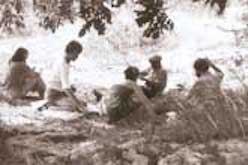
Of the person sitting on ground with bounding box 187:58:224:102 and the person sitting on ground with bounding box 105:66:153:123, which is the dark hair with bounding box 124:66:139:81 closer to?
the person sitting on ground with bounding box 105:66:153:123

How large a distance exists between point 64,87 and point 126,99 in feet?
2.92

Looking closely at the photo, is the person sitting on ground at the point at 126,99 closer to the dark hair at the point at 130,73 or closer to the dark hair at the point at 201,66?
the dark hair at the point at 130,73

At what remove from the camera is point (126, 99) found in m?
6.18

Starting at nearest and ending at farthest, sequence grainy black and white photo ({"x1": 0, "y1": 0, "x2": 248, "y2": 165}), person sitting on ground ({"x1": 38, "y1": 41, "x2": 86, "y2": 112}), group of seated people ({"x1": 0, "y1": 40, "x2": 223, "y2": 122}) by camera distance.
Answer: grainy black and white photo ({"x1": 0, "y1": 0, "x2": 248, "y2": 165}) < group of seated people ({"x1": 0, "y1": 40, "x2": 223, "y2": 122}) < person sitting on ground ({"x1": 38, "y1": 41, "x2": 86, "y2": 112})

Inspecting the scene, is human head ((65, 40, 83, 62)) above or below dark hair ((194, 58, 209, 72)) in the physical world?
above

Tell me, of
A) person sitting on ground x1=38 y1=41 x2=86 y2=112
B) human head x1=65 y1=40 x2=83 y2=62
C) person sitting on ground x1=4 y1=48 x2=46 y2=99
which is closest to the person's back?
person sitting on ground x1=4 y1=48 x2=46 y2=99

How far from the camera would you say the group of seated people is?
6.17m

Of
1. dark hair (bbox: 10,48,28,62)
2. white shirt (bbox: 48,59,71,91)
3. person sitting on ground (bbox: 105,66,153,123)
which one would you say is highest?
dark hair (bbox: 10,48,28,62)

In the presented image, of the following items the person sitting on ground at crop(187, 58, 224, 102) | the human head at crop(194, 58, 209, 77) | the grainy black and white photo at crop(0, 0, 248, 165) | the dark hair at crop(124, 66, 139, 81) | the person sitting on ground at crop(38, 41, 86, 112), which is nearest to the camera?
the grainy black and white photo at crop(0, 0, 248, 165)

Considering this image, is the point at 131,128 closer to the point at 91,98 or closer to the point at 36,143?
the point at 36,143

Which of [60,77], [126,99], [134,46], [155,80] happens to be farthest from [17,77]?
[134,46]

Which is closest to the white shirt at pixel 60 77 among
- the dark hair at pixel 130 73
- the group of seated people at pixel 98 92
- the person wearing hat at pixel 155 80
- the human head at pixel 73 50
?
the group of seated people at pixel 98 92

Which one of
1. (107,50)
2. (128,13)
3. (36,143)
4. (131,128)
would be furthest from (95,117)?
(128,13)

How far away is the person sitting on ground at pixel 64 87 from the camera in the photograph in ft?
22.2
